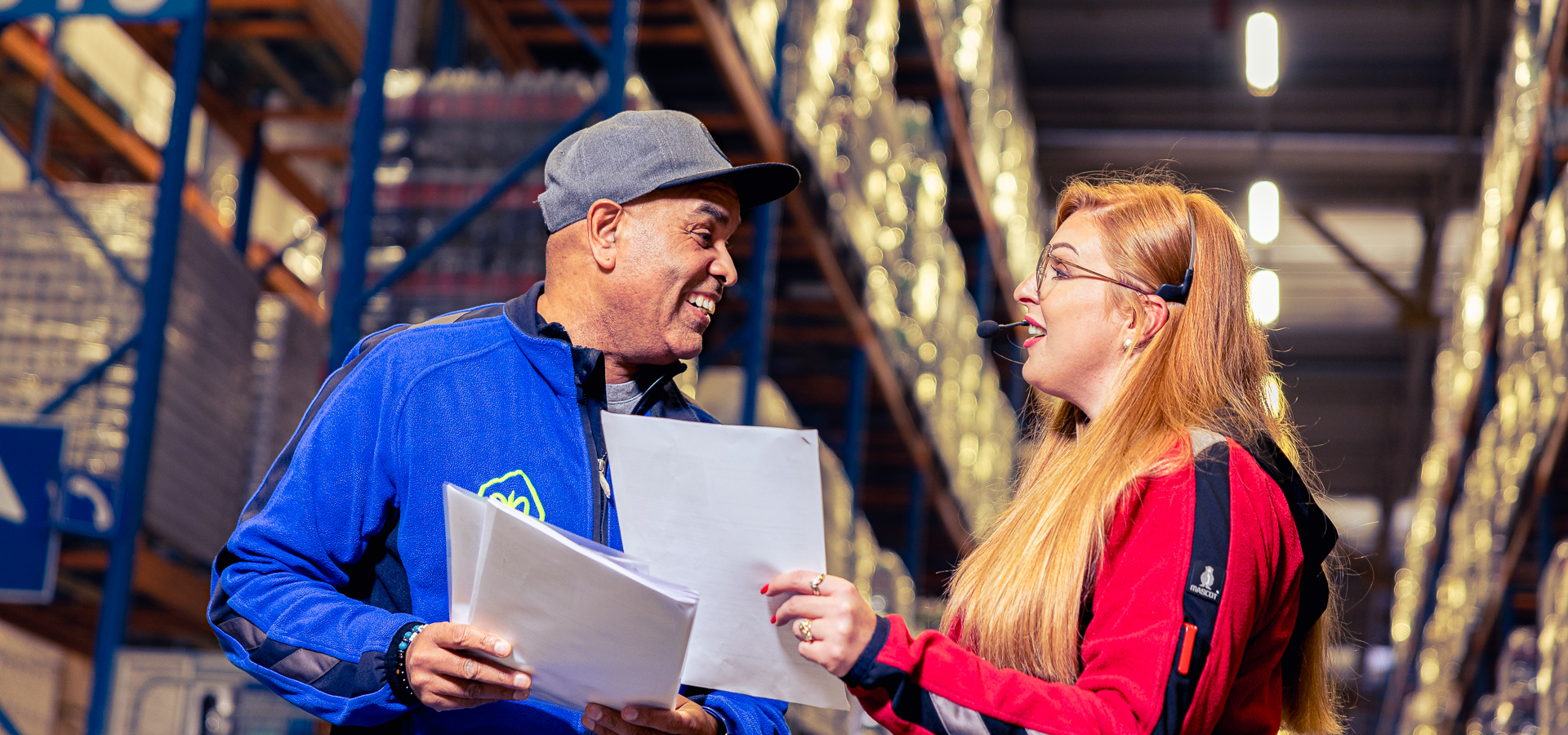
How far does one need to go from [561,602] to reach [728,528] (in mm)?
241

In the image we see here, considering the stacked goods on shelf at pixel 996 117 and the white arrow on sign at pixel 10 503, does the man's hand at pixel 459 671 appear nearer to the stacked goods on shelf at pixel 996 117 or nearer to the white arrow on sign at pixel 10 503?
the white arrow on sign at pixel 10 503

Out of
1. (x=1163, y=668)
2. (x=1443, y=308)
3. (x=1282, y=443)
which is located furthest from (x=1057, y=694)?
(x=1443, y=308)

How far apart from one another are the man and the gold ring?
24cm

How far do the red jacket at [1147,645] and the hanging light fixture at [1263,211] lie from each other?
34.6 feet

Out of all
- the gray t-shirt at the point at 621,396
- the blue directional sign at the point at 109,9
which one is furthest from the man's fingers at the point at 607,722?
the blue directional sign at the point at 109,9

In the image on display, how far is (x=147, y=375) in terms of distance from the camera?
5.12m

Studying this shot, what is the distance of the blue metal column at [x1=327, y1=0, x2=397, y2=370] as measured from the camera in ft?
17.7

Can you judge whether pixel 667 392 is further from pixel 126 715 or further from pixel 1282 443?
pixel 126 715

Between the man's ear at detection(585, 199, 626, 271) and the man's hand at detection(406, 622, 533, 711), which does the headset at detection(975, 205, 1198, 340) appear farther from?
the man's hand at detection(406, 622, 533, 711)

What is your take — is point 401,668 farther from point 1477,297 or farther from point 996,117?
point 1477,297

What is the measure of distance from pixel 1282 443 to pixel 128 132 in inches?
309

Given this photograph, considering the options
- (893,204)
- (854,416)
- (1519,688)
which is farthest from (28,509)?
(1519,688)

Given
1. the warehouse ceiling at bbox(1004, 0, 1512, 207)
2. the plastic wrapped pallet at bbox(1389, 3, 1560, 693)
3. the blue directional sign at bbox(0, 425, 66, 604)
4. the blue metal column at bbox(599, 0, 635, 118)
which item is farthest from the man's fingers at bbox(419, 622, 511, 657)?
the warehouse ceiling at bbox(1004, 0, 1512, 207)

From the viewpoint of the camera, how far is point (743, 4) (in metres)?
6.90
